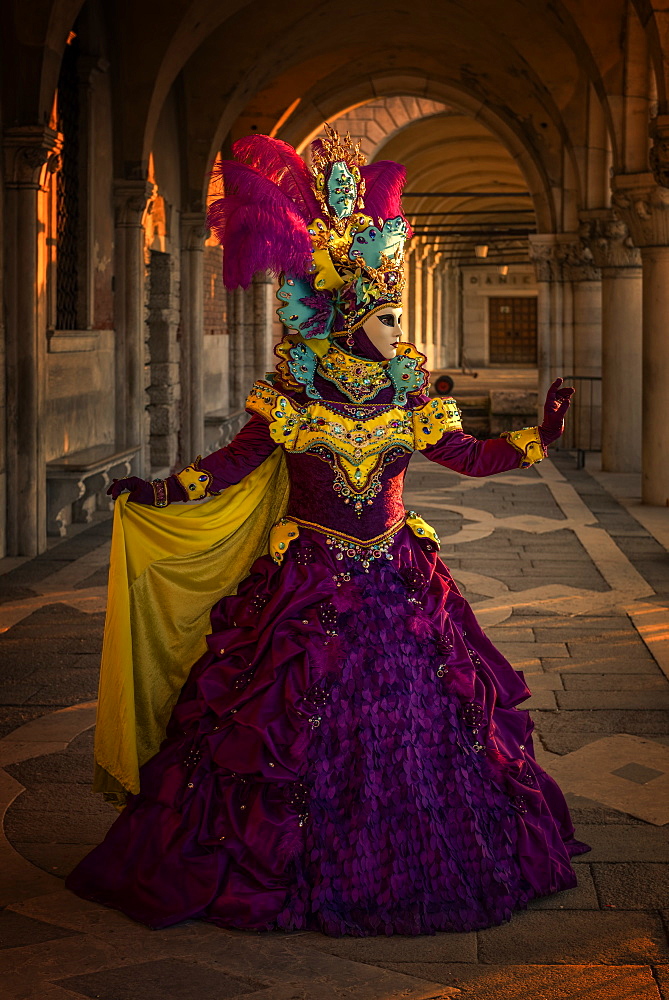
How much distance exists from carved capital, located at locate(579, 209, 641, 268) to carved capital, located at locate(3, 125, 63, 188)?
6709mm

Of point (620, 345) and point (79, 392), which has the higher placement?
point (620, 345)

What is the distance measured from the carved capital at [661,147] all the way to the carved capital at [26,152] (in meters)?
4.23

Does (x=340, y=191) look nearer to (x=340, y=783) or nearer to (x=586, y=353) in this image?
(x=340, y=783)

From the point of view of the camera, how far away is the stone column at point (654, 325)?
10617 millimetres

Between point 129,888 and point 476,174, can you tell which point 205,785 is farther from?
point 476,174

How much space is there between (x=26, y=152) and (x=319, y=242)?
552 centimetres

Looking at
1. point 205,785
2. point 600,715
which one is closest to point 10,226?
point 600,715

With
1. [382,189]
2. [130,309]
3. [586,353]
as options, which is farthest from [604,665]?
[586,353]

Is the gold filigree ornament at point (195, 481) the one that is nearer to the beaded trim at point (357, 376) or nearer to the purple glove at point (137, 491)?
the purple glove at point (137, 491)

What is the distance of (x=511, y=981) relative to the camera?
2.79 m

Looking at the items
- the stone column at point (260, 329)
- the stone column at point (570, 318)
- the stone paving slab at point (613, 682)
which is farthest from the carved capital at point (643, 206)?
the stone column at point (260, 329)

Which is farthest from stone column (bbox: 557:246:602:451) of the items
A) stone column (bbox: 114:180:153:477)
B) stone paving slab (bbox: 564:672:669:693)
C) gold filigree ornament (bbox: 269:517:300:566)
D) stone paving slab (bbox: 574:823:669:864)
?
gold filigree ornament (bbox: 269:517:300:566)

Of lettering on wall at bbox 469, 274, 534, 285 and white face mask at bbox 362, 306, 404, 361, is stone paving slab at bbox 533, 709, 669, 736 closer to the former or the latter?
white face mask at bbox 362, 306, 404, 361

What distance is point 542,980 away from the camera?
2805mm
